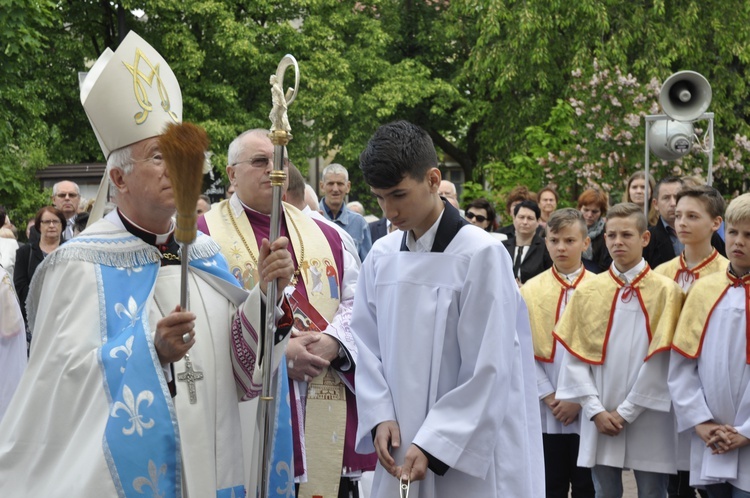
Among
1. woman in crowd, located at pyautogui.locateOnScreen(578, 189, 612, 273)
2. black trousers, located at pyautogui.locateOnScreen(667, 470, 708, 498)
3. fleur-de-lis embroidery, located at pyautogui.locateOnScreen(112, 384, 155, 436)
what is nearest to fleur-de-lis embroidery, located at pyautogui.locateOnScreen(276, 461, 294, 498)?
fleur-de-lis embroidery, located at pyautogui.locateOnScreen(112, 384, 155, 436)

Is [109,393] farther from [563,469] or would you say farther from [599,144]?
[599,144]

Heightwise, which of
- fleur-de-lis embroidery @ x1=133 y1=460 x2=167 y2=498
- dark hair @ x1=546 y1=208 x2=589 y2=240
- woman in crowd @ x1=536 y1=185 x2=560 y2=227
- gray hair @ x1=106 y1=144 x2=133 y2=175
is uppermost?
woman in crowd @ x1=536 y1=185 x2=560 y2=227

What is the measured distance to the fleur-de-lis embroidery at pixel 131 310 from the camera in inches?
162

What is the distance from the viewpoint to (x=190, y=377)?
4250 mm

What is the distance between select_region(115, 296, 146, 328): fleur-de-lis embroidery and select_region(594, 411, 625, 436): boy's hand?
3.23 meters

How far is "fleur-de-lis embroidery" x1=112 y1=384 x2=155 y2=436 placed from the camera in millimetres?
3934

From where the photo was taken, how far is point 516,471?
4.22 meters

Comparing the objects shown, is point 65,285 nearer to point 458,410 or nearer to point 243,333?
point 243,333

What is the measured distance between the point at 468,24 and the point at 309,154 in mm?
6395

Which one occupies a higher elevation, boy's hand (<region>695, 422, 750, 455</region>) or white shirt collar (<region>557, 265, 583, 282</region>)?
white shirt collar (<region>557, 265, 583, 282</region>)

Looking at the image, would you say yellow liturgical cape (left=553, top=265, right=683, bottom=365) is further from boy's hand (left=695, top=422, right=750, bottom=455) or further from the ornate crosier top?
the ornate crosier top

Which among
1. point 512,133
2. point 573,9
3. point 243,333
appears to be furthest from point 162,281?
point 512,133

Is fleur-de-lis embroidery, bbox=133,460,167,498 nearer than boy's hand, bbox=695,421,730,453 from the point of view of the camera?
Yes

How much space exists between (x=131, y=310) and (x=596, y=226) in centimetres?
627
